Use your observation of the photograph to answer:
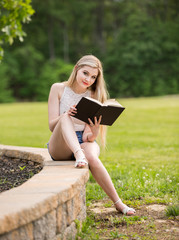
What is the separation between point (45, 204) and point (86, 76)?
1.69 meters

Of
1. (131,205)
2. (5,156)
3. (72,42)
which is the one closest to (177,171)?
(131,205)

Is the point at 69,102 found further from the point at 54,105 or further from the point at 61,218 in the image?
the point at 61,218

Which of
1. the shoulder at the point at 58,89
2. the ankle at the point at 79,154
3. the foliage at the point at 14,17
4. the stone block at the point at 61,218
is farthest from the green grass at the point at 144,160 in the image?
the foliage at the point at 14,17

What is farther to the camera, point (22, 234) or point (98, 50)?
point (98, 50)

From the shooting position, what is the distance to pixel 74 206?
2.49 metres

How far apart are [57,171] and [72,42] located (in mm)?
36409

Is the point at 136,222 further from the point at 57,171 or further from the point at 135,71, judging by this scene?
the point at 135,71

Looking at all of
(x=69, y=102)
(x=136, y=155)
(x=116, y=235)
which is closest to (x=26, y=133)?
(x=136, y=155)

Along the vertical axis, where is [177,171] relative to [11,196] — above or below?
below

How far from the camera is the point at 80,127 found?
3.50m

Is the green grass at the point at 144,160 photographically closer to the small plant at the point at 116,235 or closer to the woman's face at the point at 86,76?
the small plant at the point at 116,235

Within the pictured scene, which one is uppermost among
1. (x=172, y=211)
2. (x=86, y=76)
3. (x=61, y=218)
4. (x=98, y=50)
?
(x=98, y=50)

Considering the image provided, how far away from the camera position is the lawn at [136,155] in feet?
11.6

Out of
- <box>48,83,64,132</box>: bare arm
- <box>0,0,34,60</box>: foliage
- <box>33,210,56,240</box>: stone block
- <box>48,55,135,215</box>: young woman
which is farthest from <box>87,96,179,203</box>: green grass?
<box>0,0,34,60</box>: foliage
